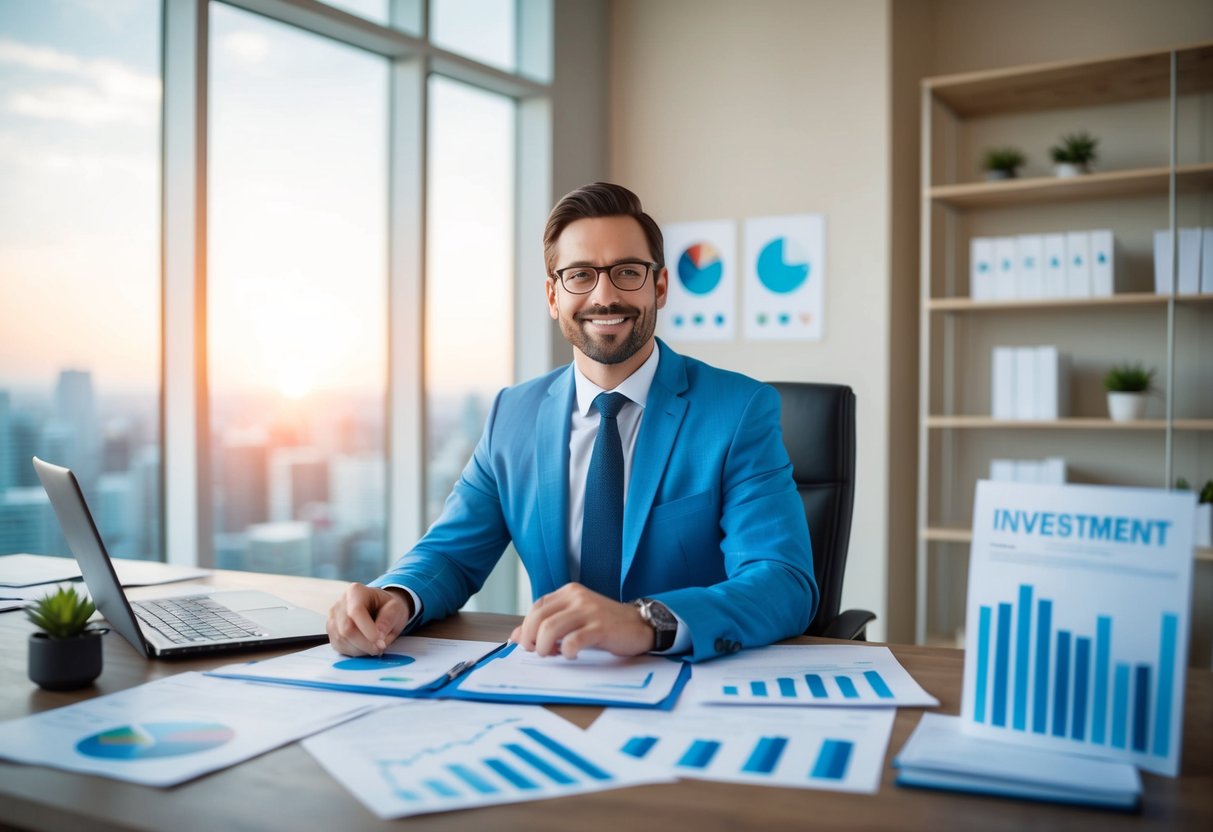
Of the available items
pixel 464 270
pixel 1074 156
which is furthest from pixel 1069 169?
pixel 464 270

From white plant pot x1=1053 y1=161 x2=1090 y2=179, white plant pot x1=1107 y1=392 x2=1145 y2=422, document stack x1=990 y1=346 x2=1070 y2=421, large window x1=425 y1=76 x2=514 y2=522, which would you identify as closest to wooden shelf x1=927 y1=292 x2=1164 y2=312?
document stack x1=990 y1=346 x2=1070 y2=421

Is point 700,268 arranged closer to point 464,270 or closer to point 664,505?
point 464,270

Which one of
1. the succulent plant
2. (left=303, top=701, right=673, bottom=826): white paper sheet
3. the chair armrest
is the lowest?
the chair armrest

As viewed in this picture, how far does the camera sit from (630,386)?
1.77 metres

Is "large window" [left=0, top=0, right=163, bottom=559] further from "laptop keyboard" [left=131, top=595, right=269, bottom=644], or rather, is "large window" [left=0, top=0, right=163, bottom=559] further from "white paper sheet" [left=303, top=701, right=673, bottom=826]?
"white paper sheet" [left=303, top=701, right=673, bottom=826]

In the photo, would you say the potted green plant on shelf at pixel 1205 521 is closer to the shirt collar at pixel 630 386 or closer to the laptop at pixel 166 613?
the shirt collar at pixel 630 386

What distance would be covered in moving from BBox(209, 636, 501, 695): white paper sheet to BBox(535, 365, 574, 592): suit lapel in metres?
0.35

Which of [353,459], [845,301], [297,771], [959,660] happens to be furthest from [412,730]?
[845,301]

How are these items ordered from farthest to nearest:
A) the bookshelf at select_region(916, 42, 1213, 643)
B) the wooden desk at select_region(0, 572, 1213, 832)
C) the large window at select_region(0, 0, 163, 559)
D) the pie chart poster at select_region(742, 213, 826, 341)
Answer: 1. the pie chart poster at select_region(742, 213, 826, 341)
2. the bookshelf at select_region(916, 42, 1213, 643)
3. the large window at select_region(0, 0, 163, 559)
4. the wooden desk at select_region(0, 572, 1213, 832)

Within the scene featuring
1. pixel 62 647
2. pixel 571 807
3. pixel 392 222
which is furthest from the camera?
pixel 392 222

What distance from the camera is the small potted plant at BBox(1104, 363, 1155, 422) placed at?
11.3ft

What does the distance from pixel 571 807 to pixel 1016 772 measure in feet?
1.27

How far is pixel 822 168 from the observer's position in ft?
12.8

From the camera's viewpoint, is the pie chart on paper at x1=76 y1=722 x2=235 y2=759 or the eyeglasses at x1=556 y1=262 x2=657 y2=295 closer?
the pie chart on paper at x1=76 y1=722 x2=235 y2=759
